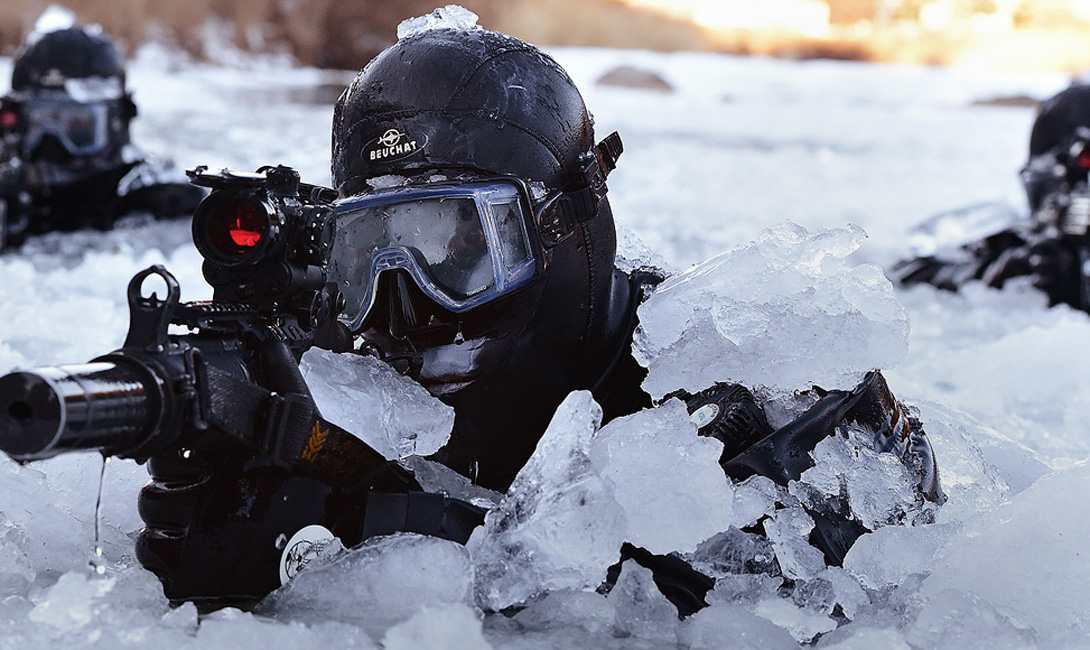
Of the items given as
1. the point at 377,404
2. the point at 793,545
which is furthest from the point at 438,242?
the point at 793,545

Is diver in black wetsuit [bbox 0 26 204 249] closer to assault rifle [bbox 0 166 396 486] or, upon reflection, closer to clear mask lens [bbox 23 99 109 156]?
clear mask lens [bbox 23 99 109 156]

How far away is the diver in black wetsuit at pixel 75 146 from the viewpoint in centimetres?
674

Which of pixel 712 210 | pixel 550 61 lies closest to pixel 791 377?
pixel 550 61

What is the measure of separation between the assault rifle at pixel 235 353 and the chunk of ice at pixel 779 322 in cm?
56

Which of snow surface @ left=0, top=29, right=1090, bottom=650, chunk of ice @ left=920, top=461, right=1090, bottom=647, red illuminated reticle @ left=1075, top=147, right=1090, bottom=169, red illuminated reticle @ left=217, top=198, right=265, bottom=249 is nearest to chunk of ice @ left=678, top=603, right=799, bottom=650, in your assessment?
snow surface @ left=0, top=29, right=1090, bottom=650

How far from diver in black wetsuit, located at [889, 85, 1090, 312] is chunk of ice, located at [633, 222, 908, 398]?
4.59 m

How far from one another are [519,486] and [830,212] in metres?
8.00

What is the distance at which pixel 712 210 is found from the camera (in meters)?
9.18

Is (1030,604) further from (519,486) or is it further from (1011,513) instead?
(519,486)

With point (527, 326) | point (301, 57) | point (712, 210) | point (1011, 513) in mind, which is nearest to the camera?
point (1011, 513)

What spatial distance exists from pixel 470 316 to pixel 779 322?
1.72 feet

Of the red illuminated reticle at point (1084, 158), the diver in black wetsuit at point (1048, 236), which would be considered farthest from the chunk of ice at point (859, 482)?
the red illuminated reticle at point (1084, 158)

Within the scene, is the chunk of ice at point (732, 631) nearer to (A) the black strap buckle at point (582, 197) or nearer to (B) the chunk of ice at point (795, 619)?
(B) the chunk of ice at point (795, 619)

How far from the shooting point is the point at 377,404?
1856 mm
